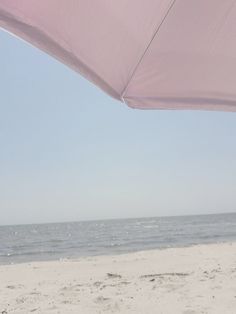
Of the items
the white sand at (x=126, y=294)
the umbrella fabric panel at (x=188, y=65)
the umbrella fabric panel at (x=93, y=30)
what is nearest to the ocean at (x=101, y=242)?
the white sand at (x=126, y=294)

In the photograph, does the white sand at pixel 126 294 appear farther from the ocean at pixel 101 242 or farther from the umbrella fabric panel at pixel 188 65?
the ocean at pixel 101 242

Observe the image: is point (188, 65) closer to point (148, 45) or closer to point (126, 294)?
point (148, 45)

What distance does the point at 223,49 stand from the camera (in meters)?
2.58

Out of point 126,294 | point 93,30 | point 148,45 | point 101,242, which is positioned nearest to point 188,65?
point 148,45

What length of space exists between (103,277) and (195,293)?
398cm

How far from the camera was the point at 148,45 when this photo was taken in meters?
2.53

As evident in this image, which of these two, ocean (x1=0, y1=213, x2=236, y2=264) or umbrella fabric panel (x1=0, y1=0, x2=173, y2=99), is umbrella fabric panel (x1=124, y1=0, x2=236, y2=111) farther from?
ocean (x1=0, y1=213, x2=236, y2=264)

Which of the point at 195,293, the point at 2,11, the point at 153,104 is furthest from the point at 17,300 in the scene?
the point at 2,11

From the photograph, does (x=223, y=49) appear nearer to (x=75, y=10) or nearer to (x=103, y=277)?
(x=75, y=10)

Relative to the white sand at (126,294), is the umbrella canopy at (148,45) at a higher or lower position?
higher

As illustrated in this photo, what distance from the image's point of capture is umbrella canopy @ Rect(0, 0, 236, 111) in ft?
7.06

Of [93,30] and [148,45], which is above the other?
[148,45]

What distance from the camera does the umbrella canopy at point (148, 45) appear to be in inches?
84.7

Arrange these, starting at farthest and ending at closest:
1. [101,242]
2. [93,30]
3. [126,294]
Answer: [101,242] < [126,294] < [93,30]
